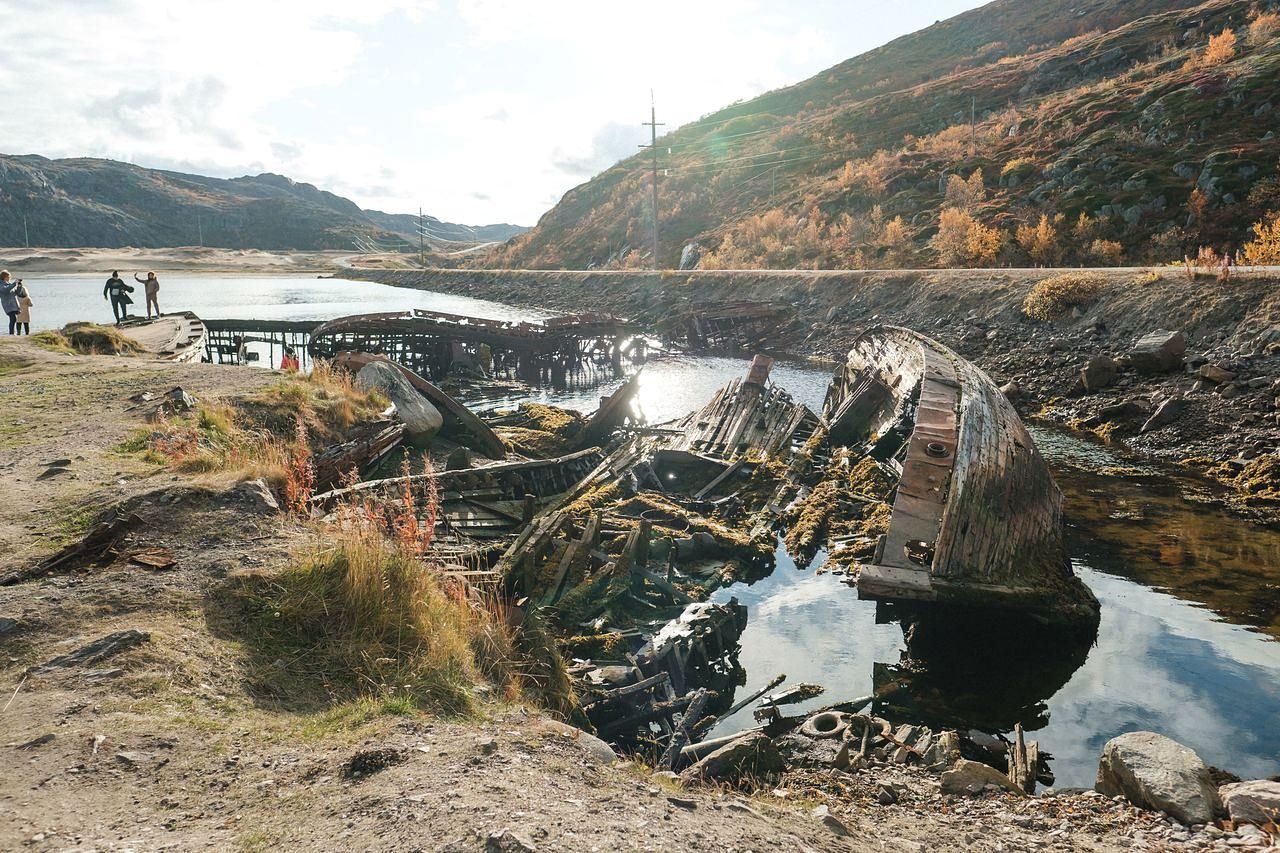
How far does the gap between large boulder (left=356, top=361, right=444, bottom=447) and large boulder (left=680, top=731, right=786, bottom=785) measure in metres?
11.5

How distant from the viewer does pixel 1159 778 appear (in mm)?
6207

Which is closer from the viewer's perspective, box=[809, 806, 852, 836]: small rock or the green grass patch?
A: box=[809, 806, 852, 836]: small rock

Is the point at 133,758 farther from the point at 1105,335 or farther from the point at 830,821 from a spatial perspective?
the point at 1105,335

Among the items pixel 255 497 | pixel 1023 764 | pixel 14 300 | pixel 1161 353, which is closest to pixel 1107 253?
pixel 1161 353

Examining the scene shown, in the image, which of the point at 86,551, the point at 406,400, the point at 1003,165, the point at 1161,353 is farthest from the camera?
the point at 1003,165

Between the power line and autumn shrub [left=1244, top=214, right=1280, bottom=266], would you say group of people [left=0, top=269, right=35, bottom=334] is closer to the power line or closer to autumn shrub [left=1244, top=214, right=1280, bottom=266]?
autumn shrub [left=1244, top=214, right=1280, bottom=266]

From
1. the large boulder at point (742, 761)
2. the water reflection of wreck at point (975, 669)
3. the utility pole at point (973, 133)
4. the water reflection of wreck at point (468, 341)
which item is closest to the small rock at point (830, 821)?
Result: the large boulder at point (742, 761)

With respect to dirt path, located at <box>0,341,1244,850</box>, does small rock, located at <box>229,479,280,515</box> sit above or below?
above

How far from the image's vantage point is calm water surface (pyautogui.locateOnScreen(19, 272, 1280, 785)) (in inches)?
338

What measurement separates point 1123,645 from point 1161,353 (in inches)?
566

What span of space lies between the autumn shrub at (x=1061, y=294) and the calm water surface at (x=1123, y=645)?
40.0 feet

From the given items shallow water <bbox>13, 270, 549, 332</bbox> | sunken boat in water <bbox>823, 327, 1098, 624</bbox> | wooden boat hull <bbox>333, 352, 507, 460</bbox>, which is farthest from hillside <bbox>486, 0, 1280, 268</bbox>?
wooden boat hull <bbox>333, 352, 507, 460</bbox>

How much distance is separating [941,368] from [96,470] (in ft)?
52.7

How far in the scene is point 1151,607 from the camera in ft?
36.8
